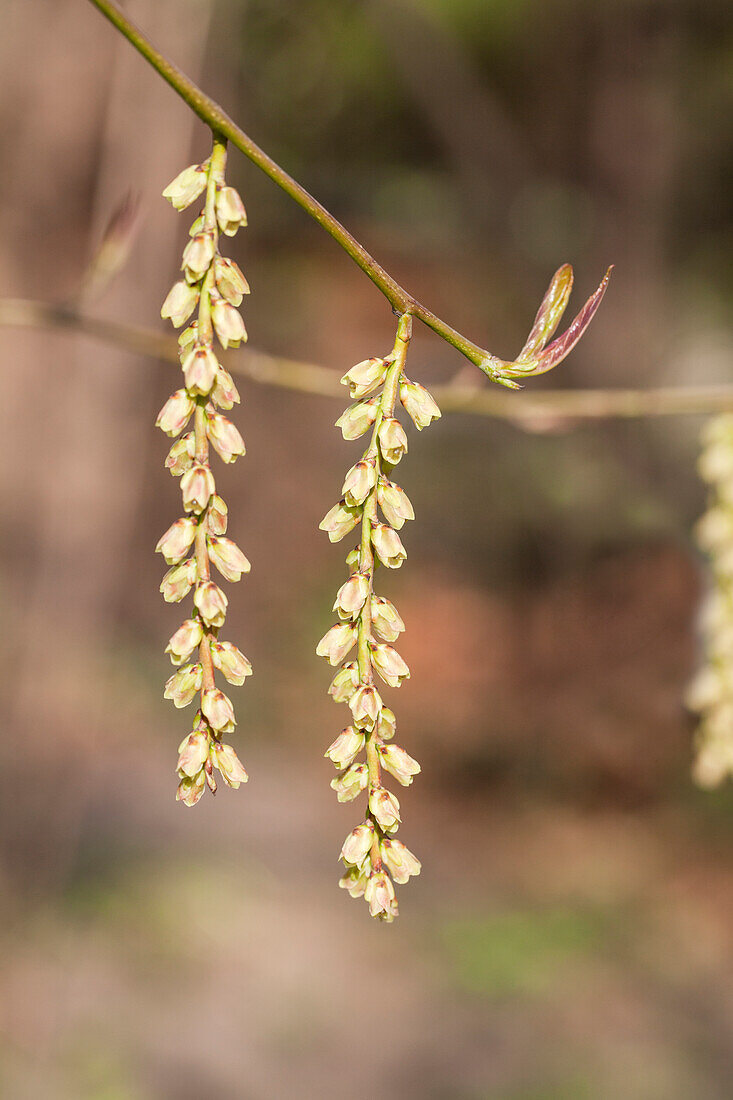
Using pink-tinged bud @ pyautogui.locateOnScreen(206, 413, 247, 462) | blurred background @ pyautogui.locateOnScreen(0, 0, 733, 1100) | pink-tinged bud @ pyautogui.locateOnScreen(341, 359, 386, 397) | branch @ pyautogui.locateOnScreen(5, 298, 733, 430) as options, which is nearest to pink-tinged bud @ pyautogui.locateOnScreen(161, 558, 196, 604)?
pink-tinged bud @ pyautogui.locateOnScreen(206, 413, 247, 462)

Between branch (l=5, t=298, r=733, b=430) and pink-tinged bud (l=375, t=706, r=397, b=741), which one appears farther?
branch (l=5, t=298, r=733, b=430)

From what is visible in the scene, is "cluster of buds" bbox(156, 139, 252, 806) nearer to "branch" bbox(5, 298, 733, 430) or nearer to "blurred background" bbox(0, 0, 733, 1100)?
"branch" bbox(5, 298, 733, 430)

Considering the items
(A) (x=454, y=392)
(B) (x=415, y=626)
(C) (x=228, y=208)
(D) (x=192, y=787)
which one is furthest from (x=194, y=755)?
(B) (x=415, y=626)

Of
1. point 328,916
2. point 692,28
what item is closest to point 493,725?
point 328,916

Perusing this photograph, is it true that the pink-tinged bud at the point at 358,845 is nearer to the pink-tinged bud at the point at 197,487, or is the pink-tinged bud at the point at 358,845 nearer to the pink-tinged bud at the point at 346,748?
the pink-tinged bud at the point at 346,748

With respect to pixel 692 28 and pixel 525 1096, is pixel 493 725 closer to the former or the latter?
pixel 525 1096
